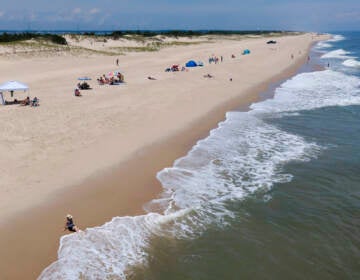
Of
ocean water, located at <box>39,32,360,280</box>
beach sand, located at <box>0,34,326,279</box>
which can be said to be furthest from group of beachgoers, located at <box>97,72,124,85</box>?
ocean water, located at <box>39,32,360,280</box>

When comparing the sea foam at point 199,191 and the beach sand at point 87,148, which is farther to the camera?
the beach sand at point 87,148

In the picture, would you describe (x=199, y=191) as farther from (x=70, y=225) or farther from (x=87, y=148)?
(x=87, y=148)

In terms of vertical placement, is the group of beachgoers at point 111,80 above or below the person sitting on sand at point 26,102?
above

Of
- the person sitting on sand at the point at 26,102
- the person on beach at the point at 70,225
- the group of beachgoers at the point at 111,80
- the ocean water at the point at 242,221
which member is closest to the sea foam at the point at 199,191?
the ocean water at the point at 242,221

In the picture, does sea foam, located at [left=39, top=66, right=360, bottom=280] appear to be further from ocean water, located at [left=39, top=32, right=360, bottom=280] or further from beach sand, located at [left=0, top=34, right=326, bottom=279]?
beach sand, located at [left=0, top=34, right=326, bottom=279]

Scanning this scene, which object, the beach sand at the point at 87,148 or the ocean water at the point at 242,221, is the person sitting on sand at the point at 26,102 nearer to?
the beach sand at the point at 87,148

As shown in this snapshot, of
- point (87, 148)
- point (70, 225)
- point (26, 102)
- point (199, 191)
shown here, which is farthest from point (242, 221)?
point (26, 102)

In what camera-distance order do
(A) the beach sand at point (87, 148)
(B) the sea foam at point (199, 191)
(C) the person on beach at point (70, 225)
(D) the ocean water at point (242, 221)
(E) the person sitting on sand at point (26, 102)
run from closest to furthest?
1. (D) the ocean water at point (242, 221)
2. (B) the sea foam at point (199, 191)
3. (C) the person on beach at point (70, 225)
4. (A) the beach sand at point (87, 148)
5. (E) the person sitting on sand at point (26, 102)
